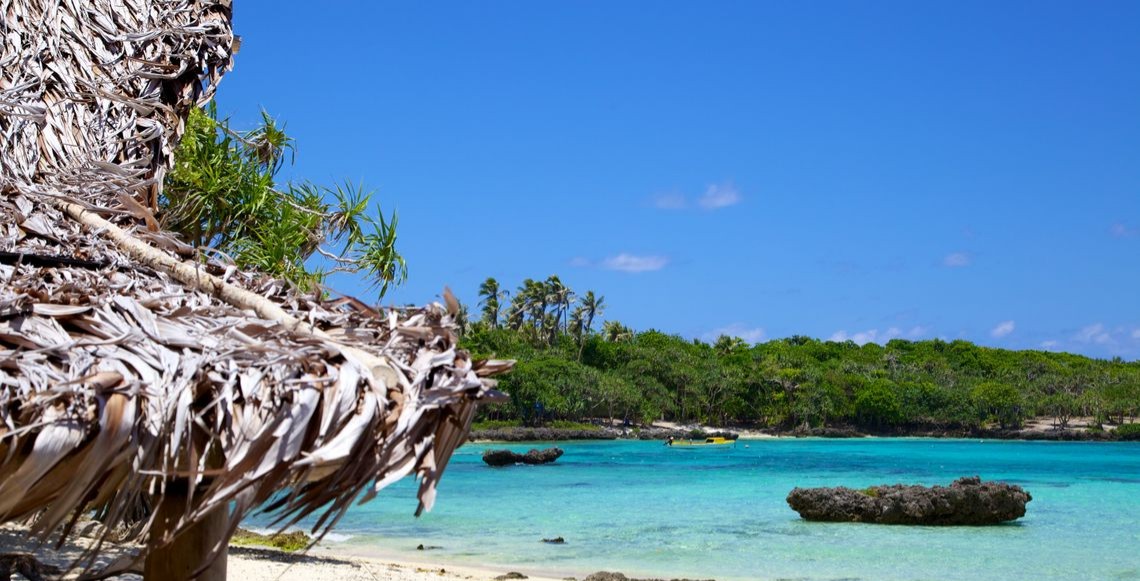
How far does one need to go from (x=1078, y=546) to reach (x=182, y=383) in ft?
54.2

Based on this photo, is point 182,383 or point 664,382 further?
point 664,382

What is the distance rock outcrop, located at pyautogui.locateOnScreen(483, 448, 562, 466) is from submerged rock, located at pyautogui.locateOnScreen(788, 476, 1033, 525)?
1677 cm

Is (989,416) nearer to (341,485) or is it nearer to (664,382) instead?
(664,382)

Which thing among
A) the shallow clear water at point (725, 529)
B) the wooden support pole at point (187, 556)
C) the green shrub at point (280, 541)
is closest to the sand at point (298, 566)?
the green shrub at point (280, 541)

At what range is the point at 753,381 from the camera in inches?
2032

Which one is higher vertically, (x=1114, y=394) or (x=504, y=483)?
(x=1114, y=394)

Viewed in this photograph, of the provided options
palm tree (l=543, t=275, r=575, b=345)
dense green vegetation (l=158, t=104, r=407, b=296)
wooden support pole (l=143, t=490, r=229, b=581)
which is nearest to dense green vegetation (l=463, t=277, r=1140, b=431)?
palm tree (l=543, t=275, r=575, b=345)

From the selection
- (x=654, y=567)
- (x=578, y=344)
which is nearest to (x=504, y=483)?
(x=654, y=567)

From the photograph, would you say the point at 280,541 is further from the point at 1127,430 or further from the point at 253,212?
the point at 1127,430

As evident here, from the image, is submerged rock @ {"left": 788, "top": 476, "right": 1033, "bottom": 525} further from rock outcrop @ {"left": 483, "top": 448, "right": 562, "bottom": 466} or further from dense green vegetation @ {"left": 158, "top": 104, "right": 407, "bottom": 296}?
rock outcrop @ {"left": 483, "top": 448, "right": 562, "bottom": 466}

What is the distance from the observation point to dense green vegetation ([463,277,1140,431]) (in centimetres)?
4756

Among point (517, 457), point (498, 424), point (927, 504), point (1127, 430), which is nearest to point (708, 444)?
point (498, 424)

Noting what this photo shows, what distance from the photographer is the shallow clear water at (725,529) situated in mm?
13375

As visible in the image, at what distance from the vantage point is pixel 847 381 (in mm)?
53625
